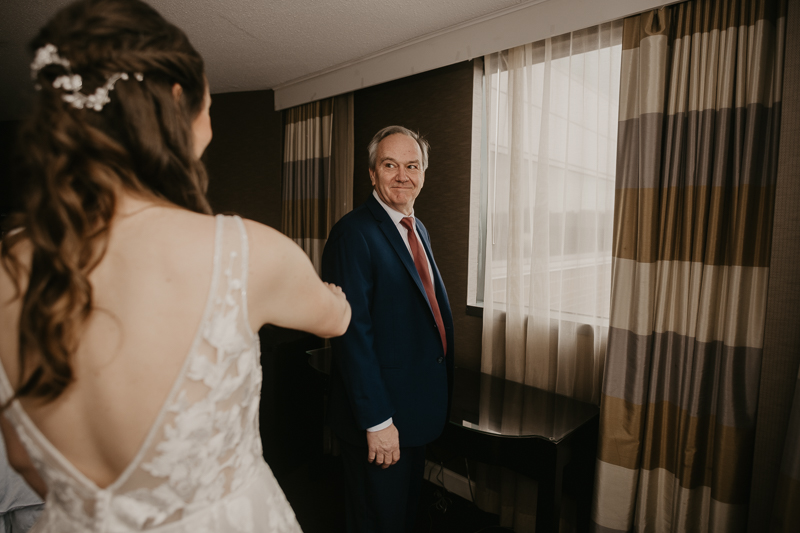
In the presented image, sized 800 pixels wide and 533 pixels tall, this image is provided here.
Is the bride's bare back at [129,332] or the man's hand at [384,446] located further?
the man's hand at [384,446]

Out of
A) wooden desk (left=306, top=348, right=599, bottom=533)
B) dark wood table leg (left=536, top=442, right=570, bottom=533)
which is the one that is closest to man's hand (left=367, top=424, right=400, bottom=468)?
wooden desk (left=306, top=348, right=599, bottom=533)

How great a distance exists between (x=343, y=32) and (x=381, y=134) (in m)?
1.03

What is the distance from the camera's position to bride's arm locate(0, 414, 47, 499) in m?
0.79

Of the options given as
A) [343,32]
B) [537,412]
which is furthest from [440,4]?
[537,412]

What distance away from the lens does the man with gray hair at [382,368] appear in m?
1.59

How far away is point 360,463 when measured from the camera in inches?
67.4

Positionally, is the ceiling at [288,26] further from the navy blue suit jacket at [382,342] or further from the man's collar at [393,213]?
the navy blue suit jacket at [382,342]

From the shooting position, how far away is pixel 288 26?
2.57 m

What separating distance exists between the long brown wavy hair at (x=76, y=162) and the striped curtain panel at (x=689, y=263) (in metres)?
1.83

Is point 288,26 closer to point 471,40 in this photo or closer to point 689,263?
point 471,40

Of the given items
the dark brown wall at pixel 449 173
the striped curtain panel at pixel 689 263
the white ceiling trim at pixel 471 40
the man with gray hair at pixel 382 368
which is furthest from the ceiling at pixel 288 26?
the man with gray hair at pixel 382 368

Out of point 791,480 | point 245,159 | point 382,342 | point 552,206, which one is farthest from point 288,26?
point 791,480

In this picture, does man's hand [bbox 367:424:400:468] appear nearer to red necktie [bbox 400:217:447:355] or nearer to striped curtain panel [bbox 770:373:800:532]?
red necktie [bbox 400:217:447:355]

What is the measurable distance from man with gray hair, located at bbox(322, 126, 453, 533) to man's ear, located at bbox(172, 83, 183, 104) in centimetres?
94
